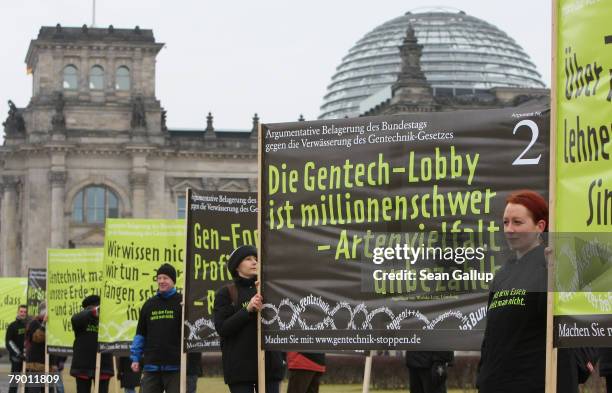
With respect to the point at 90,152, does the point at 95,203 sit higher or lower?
lower

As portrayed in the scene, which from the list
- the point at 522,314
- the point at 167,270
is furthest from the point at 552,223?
the point at 167,270

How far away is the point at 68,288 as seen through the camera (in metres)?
22.0

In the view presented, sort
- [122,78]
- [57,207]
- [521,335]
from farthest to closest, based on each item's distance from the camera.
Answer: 1. [122,78]
2. [57,207]
3. [521,335]

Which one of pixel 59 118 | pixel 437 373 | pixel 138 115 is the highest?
pixel 138 115

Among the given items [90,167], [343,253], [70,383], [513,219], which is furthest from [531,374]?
[90,167]

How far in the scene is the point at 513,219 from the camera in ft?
26.2

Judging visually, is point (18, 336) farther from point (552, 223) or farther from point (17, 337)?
point (552, 223)

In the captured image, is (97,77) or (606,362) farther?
(97,77)

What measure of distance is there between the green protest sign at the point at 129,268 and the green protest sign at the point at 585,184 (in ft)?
32.9

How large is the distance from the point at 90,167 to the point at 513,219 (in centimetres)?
7484

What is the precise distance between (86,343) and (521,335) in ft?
37.7

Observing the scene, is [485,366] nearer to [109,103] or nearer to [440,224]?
[440,224]

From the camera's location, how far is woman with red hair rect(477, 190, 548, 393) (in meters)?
7.91

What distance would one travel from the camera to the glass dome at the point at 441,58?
10300 cm
